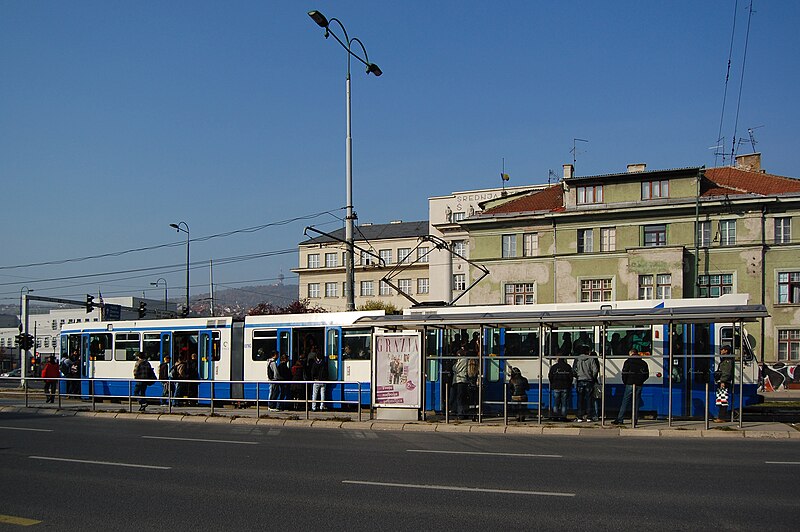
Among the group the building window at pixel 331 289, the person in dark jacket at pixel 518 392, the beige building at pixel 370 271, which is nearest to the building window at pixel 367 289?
the beige building at pixel 370 271

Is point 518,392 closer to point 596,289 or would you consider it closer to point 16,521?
point 16,521

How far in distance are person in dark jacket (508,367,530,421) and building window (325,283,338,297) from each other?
77791 millimetres

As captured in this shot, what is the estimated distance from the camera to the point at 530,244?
173 ft

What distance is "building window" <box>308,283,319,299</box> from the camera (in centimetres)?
10012

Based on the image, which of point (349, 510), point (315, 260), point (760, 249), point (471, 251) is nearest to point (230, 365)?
point (349, 510)

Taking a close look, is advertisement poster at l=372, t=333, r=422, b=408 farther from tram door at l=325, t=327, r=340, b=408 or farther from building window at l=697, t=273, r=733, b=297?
building window at l=697, t=273, r=733, b=297

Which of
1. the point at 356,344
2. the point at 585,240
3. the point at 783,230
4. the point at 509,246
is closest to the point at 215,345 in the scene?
the point at 356,344

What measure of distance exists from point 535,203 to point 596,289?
312 inches

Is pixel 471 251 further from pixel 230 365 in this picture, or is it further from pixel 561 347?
pixel 561 347

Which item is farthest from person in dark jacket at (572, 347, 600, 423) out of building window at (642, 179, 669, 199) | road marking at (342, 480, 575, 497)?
building window at (642, 179, 669, 199)

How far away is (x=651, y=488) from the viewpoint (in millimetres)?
10578

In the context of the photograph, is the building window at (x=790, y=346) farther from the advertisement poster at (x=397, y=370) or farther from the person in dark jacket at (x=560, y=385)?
the advertisement poster at (x=397, y=370)

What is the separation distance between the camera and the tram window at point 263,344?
2739cm

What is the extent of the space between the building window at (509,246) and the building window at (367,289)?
45524mm
